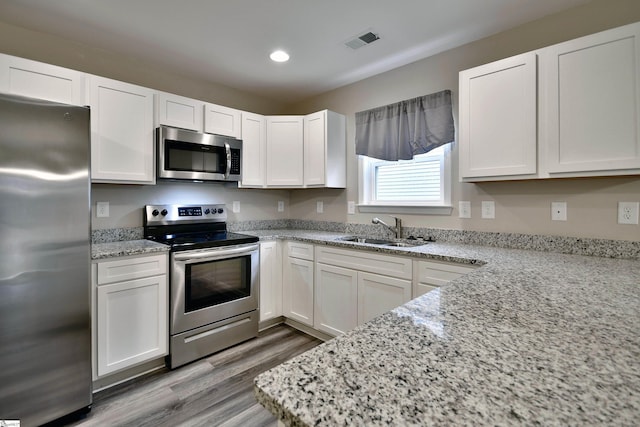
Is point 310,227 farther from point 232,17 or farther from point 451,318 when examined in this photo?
point 451,318

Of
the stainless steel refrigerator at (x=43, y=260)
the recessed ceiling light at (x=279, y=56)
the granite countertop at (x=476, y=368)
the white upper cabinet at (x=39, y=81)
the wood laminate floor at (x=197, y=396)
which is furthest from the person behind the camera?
the recessed ceiling light at (x=279, y=56)

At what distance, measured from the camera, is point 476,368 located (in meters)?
0.60

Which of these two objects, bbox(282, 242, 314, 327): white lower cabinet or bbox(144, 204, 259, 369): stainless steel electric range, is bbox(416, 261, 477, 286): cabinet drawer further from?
bbox(144, 204, 259, 369): stainless steel electric range

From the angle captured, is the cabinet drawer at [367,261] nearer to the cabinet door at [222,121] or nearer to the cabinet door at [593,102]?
the cabinet door at [593,102]

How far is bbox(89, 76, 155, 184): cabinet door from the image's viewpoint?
7.18 feet

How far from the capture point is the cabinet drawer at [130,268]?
1.98 m

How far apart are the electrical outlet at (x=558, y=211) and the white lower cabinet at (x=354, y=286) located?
0.99 metres

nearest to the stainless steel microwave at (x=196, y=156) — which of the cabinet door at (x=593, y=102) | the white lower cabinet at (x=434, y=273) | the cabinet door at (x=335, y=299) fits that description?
the cabinet door at (x=335, y=299)

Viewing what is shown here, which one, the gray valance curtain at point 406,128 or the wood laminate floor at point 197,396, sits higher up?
the gray valance curtain at point 406,128

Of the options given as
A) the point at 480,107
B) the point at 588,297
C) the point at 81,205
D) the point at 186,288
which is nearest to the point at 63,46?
the point at 81,205

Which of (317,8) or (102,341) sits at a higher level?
(317,8)

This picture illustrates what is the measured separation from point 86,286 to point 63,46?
1.92m

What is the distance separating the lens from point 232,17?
207 centimetres

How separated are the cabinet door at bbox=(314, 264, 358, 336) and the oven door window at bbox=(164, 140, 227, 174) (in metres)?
1.32
